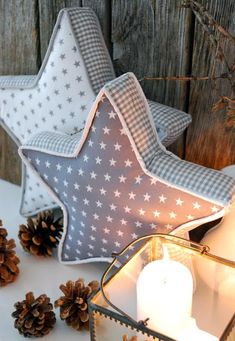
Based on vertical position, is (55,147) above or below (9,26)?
below

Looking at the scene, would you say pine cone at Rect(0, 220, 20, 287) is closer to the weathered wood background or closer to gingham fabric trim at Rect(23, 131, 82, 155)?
gingham fabric trim at Rect(23, 131, 82, 155)

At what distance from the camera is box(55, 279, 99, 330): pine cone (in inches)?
26.8

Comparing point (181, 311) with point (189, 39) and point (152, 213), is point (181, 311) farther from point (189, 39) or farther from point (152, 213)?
point (189, 39)

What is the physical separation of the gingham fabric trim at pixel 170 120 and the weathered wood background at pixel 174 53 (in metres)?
0.03

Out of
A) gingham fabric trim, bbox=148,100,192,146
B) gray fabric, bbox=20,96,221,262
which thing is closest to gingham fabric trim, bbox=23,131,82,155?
gray fabric, bbox=20,96,221,262

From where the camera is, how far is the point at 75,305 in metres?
0.69

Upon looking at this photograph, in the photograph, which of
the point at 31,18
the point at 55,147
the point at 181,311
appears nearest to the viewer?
the point at 181,311

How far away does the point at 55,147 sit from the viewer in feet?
2.41

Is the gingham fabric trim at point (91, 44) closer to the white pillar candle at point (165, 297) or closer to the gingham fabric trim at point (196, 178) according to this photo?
the gingham fabric trim at point (196, 178)

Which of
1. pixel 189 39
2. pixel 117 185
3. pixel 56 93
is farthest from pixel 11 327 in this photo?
pixel 189 39

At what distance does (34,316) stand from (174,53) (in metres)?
0.40

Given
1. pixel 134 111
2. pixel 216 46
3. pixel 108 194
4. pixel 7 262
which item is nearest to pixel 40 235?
pixel 7 262

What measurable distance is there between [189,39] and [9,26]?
1.12ft

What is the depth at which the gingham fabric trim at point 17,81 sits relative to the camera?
2.78 ft
